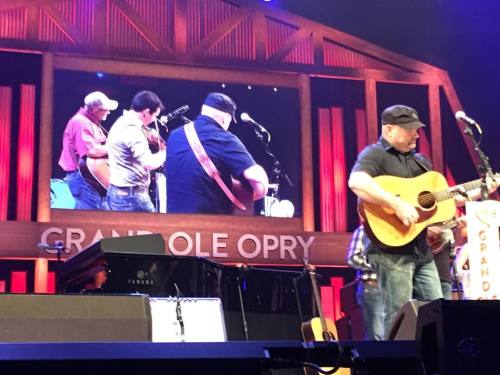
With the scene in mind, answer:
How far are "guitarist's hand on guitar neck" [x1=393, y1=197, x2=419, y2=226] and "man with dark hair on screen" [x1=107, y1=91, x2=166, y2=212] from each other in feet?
9.65

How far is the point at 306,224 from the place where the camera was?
24.8 feet

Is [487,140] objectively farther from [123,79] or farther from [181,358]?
[181,358]

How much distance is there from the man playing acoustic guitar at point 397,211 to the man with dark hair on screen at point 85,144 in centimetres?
293

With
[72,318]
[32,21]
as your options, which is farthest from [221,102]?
[72,318]

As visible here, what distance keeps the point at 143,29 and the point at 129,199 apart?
1696mm

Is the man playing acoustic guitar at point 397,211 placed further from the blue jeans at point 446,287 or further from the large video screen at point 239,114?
the large video screen at point 239,114

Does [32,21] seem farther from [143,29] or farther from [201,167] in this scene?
[201,167]

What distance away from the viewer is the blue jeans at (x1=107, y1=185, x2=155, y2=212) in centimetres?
714

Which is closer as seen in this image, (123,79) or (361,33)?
(123,79)

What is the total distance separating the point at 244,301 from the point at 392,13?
4226 mm

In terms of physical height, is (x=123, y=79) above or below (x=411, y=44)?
below

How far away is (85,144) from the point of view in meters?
7.12

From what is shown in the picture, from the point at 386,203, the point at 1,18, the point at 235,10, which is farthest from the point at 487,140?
the point at 1,18

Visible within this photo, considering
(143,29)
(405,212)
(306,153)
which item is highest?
(143,29)
